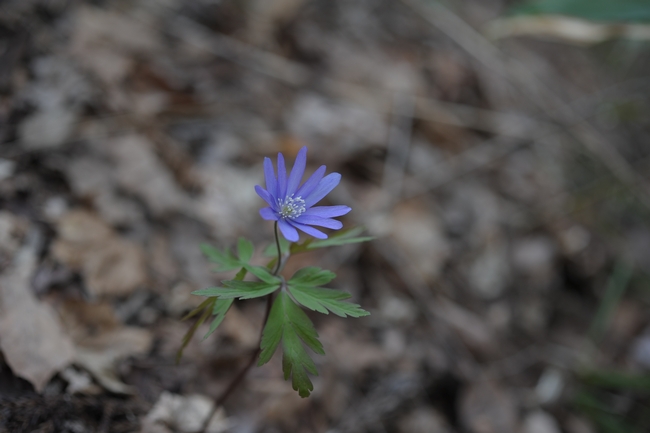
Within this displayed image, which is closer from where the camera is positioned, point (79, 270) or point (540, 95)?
point (79, 270)

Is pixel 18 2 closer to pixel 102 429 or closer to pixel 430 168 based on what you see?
pixel 102 429

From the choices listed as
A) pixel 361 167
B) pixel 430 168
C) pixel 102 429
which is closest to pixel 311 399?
pixel 102 429

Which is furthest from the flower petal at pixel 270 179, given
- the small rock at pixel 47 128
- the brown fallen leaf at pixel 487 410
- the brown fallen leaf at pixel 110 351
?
the brown fallen leaf at pixel 487 410

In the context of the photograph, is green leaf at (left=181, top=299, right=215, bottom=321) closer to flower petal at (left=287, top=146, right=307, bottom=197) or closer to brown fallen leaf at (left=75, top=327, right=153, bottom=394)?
flower petal at (left=287, top=146, right=307, bottom=197)

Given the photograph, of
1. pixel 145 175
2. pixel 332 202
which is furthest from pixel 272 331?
pixel 332 202

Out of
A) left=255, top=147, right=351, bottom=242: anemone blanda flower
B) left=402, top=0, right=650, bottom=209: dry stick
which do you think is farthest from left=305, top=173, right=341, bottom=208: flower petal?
left=402, top=0, right=650, bottom=209: dry stick

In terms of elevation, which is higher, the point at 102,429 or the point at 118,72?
the point at 118,72

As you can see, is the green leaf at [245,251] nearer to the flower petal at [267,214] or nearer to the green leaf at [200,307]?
the green leaf at [200,307]
